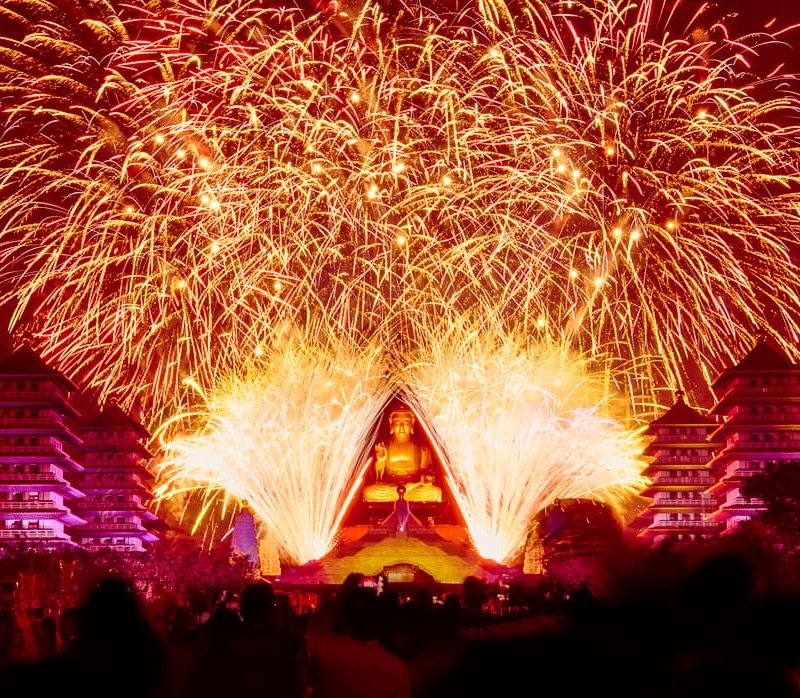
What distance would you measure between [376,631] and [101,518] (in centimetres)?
7029

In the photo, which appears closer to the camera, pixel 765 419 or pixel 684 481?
pixel 765 419

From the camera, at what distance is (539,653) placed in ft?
15.5

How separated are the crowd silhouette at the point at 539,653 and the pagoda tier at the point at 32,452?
61508mm

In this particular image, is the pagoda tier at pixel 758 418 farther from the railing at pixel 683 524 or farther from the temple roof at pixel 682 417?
the temple roof at pixel 682 417

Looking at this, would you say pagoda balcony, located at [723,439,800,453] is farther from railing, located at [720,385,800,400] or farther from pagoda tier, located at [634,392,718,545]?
pagoda tier, located at [634,392,718,545]

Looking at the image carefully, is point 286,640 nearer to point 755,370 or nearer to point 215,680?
point 215,680

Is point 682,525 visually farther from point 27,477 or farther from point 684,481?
point 27,477

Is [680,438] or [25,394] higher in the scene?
[25,394]

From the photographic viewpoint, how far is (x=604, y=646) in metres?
4.36

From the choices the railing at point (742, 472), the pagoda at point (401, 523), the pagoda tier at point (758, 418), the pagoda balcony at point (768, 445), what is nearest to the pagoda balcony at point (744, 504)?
the pagoda tier at point (758, 418)

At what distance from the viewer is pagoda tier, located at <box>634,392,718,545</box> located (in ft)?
258

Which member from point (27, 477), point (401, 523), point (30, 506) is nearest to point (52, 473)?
point (27, 477)

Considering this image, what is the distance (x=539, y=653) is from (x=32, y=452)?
67044 mm

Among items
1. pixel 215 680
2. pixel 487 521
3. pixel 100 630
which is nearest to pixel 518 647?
pixel 100 630
